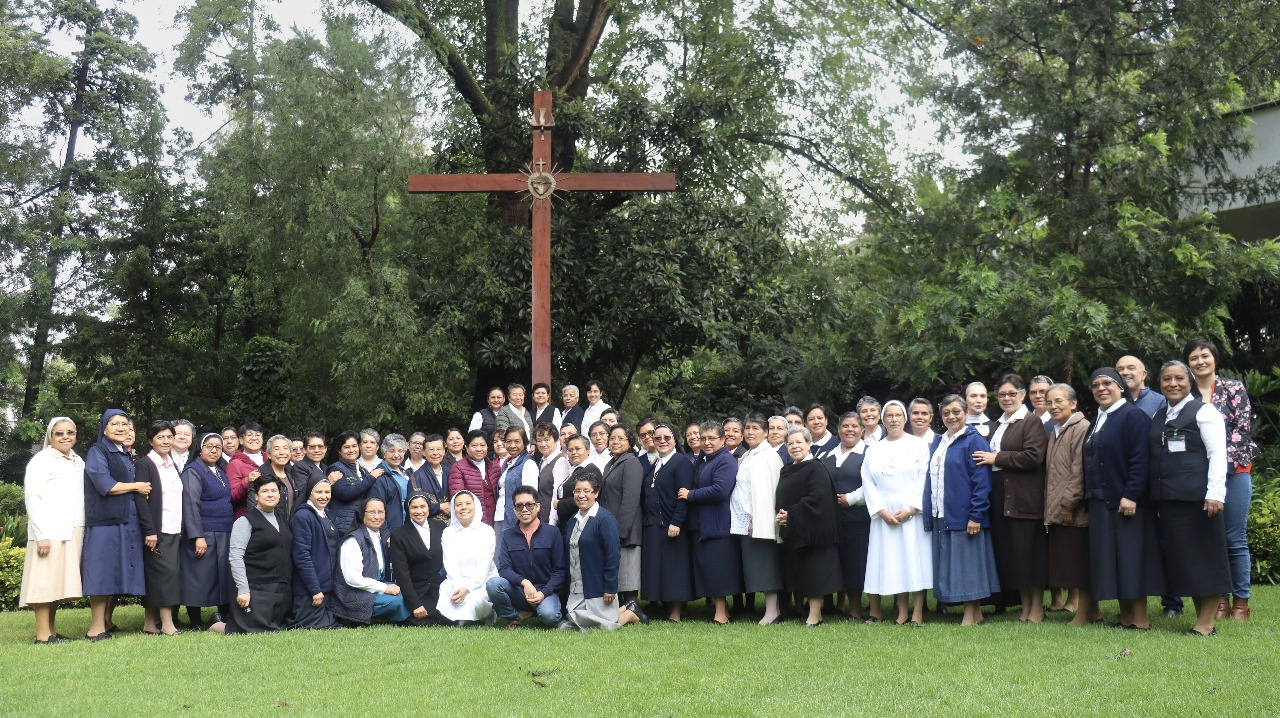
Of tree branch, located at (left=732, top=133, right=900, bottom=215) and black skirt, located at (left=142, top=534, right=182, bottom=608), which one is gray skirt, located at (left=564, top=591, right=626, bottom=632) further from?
tree branch, located at (left=732, top=133, right=900, bottom=215)

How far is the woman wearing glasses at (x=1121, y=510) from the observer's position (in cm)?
804

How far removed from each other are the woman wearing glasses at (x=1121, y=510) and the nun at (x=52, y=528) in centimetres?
773

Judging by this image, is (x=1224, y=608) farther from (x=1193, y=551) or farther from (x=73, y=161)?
(x=73, y=161)

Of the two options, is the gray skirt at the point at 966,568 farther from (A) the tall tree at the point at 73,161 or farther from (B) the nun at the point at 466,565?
(A) the tall tree at the point at 73,161

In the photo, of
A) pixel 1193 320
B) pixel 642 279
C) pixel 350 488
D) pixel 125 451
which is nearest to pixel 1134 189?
pixel 1193 320

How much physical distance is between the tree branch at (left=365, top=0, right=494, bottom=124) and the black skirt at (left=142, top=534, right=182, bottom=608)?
8134 millimetres

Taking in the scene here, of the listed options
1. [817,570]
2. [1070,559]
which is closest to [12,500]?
[817,570]

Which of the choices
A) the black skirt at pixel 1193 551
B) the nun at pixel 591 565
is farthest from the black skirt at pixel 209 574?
the black skirt at pixel 1193 551

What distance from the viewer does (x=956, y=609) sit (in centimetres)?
995

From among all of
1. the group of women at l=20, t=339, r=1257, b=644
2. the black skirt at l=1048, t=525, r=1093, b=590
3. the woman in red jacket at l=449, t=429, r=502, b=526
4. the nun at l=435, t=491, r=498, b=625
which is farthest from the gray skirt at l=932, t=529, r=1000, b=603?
the woman in red jacket at l=449, t=429, r=502, b=526

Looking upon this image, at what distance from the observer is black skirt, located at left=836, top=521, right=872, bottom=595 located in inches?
380

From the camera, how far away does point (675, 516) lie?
10055 millimetres

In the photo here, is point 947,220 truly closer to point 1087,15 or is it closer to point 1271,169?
point 1087,15

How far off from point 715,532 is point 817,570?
93cm
